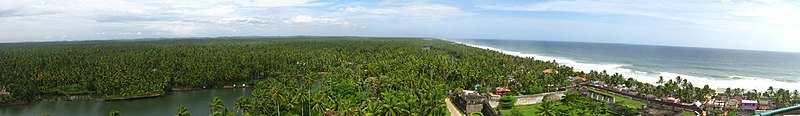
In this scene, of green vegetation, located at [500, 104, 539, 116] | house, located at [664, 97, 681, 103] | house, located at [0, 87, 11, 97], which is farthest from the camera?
house, located at [0, 87, 11, 97]

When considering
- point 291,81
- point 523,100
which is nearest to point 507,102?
point 523,100

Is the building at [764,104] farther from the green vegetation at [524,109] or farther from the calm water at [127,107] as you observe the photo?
the calm water at [127,107]

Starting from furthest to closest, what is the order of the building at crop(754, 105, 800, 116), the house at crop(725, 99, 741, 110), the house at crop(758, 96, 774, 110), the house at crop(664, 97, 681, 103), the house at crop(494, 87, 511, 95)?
the house at crop(494, 87, 511, 95)
the house at crop(664, 97, 681, 103)
the house at crop(725, 99, 741, 110)
the house at crop(758, 96, 774, 110)
the building at crop(754, 105, 800, 116)

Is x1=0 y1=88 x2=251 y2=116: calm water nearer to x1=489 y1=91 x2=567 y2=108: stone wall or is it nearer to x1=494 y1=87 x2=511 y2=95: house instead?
x1=489 y1=91 x2=567 y2=108: stone wall

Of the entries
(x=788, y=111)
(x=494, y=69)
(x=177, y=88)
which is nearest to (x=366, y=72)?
(x=494, y=69)

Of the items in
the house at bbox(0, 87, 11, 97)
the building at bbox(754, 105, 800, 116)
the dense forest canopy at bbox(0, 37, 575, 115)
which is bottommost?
the house at bbox(0, 87, 11, 97)

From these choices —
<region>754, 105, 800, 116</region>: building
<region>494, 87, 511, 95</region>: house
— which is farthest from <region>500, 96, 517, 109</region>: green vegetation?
<region>754, 105, 800, 116</region>: building

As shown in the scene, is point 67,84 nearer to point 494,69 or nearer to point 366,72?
point 366,72

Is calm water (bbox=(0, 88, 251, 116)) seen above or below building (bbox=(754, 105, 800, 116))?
below
